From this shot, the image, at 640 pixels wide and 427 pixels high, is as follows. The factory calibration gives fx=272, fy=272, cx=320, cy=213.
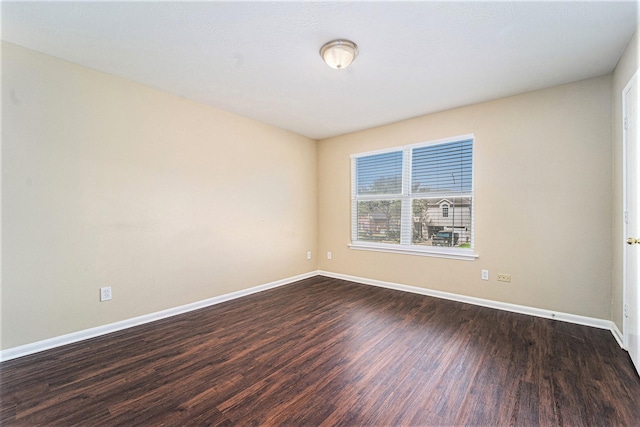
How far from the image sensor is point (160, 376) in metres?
1.97

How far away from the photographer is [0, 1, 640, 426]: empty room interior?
182 cm

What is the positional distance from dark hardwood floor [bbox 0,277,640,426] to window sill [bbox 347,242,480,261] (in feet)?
2.57

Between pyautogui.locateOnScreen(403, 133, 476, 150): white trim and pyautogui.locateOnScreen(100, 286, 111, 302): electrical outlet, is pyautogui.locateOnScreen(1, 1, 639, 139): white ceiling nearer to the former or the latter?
pyautogui.locateOnScreen(403, 133, 476, 150): white trim

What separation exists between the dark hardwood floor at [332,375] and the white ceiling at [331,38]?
254 centimetres

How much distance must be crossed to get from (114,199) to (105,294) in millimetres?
939

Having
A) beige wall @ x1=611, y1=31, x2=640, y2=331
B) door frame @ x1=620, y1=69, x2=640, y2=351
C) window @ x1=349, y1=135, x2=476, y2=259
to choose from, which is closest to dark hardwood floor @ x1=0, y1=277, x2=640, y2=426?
door frame @ x1=620, y1=69, x2=640, y2=351

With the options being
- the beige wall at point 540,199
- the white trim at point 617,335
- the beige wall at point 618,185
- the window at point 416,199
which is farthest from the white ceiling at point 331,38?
the white trim at point 617,335

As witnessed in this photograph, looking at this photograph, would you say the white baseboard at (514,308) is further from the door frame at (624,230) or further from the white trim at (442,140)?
the white trim at (442,140)

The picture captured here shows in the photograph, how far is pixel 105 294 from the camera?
2.67 meters

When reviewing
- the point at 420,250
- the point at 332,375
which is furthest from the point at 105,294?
the point at 420,250

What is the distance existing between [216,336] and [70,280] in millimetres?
1404

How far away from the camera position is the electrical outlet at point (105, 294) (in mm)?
2646

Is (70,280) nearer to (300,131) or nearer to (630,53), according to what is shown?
(300,131)

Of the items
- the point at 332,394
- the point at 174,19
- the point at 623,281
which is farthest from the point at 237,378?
the point at 623,281
